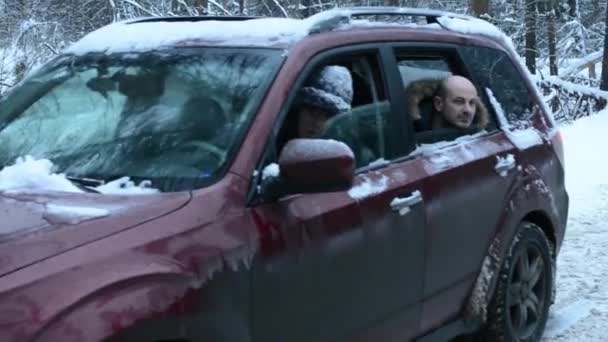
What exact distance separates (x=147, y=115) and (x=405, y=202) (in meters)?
1.19

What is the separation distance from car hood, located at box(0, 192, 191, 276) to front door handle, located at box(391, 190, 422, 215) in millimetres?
1199

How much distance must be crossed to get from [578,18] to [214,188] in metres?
30.5

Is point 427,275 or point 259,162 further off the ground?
point 259,162

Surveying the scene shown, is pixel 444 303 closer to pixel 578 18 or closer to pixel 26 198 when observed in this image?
pixel 26 198

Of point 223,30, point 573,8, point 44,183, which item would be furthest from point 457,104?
point 573,8

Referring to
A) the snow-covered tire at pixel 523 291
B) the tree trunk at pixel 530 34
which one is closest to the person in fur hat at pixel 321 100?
the snow-covered tire at pixel 523 291

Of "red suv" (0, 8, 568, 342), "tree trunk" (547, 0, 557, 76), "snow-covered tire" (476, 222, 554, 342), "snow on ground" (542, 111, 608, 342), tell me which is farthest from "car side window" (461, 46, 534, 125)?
"tree trunk" (547, 0, 557, 76)

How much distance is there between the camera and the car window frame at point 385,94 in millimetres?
3727

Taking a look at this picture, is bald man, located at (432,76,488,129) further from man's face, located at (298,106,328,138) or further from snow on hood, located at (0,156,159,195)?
snow on hood, located at (0,156,159,195)

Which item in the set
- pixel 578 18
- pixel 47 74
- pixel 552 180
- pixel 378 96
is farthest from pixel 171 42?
pixel 578 18

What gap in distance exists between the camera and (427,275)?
15.0ft

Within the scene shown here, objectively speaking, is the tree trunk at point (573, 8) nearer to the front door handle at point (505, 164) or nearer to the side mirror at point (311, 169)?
the front door handle at point (505, 164)

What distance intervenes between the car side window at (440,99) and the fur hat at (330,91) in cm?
51

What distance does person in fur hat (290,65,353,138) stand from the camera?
3.96 metres
